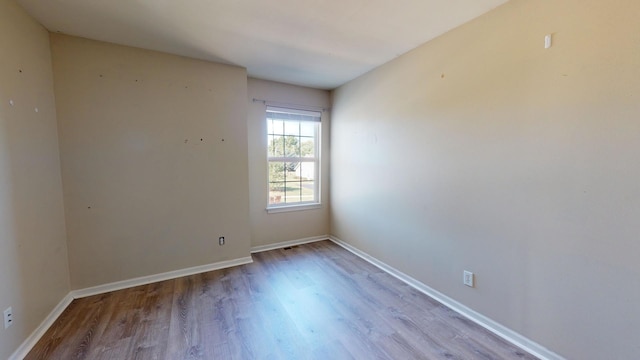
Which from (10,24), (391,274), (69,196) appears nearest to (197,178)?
(69,196)

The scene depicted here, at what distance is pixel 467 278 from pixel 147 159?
3.33 meters

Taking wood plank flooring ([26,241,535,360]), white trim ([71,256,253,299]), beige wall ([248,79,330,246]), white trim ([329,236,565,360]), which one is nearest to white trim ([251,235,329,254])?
beige wall ([248,79,330,246])

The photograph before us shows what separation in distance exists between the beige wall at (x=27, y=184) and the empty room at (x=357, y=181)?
0.8 inches

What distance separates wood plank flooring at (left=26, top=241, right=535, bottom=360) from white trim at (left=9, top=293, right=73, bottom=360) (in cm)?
4

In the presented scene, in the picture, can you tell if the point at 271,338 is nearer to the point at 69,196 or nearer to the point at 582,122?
the point at 69,196

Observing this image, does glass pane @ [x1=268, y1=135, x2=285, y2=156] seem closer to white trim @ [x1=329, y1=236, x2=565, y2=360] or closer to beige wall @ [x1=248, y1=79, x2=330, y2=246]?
beige wall @ [x1=248, y1=79, x2=330, y2=246]

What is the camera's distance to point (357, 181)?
3637mm

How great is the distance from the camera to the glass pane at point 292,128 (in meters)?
3.95

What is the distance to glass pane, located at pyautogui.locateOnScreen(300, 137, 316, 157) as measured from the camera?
411cm

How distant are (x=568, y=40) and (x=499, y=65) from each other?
0.40m

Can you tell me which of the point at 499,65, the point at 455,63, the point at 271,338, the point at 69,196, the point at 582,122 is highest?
the point at 455,63

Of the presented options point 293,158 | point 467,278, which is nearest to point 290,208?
point 293,158

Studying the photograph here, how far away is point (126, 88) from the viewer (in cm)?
263

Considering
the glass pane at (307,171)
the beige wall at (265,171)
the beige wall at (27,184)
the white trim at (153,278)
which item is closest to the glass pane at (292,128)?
the beige wall at (265,171)
